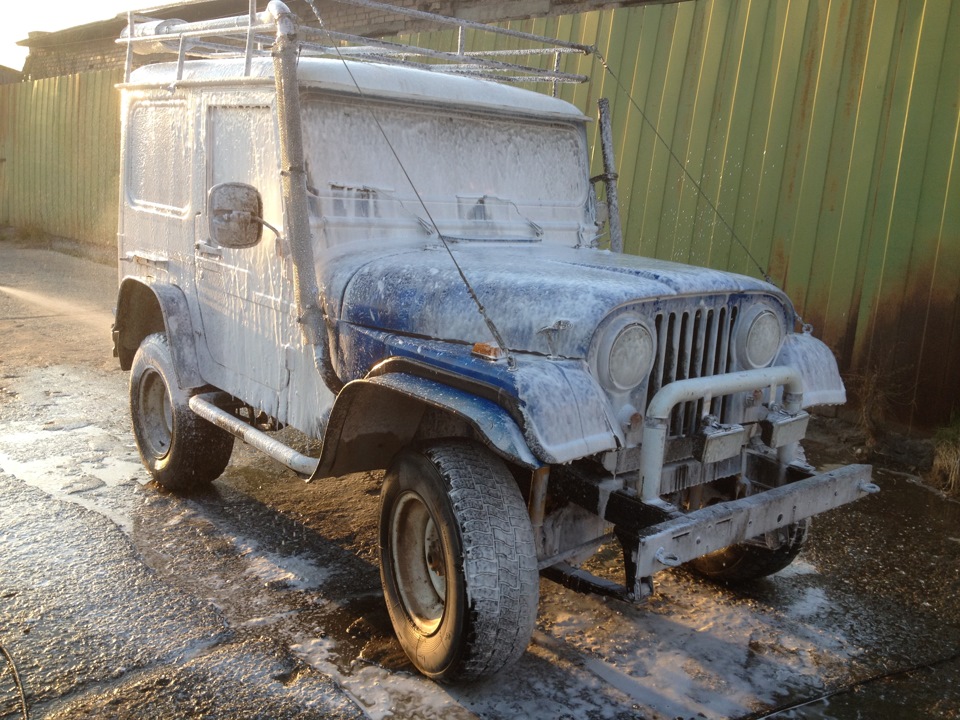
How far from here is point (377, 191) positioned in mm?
3797

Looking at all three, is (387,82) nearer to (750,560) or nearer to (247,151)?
(247,151)

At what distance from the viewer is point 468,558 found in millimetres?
2791

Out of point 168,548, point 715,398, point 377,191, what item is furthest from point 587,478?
point 168,548

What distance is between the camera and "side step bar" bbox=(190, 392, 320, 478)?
3525mm

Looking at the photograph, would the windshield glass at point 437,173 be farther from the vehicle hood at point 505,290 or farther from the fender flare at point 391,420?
the fender flare at point 391,420

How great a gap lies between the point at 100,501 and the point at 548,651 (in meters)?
2.56

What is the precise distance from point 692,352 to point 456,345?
0.85 meters

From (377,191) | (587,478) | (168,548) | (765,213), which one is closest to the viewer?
(587,478)

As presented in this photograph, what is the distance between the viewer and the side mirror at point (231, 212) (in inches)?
136

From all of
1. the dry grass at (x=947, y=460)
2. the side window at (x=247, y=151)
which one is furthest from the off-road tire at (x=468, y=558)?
the dry grass at (x=947, y=460)

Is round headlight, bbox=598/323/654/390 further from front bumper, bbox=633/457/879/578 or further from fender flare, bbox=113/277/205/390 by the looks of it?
fender flare, bbox=113/277/205/390

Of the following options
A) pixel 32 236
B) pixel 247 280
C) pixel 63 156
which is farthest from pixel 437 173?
pixel 32 236

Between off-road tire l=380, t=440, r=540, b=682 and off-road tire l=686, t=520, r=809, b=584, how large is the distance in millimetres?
1253

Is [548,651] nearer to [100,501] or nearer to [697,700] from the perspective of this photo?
[697,700]
